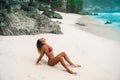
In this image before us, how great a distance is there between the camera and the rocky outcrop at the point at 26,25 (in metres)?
9.10

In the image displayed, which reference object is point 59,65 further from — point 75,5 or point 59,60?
point 75,5

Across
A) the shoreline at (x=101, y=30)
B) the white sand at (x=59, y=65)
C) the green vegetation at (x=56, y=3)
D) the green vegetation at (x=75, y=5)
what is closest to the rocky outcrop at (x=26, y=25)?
the white sand at (x=59, y=65)

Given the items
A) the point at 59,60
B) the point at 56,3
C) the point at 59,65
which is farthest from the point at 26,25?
the point at 56,3

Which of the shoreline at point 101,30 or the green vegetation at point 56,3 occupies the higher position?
the green vegetation at point 56,3

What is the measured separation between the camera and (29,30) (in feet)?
31.0

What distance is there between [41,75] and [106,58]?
2766 mm

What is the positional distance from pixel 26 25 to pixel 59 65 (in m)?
3.39

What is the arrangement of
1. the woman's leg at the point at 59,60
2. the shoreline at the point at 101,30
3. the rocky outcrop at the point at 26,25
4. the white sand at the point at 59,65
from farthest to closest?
1. the shoreline at the point at 101,30
2. the rocky outcrop at the point at 26,25
3. the woman's leg at the point at 59,60
4. the white sand at the point at 59,65

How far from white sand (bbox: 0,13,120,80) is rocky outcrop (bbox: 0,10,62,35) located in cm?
37

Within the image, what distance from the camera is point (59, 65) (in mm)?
6512

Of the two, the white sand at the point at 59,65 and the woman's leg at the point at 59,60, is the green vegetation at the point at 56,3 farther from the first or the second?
the woman's leg at the point at 59,60

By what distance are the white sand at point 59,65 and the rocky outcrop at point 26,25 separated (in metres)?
0.37

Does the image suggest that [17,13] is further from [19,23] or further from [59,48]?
[59,48]

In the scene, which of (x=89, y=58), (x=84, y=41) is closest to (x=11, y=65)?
(x=89, y=58)
